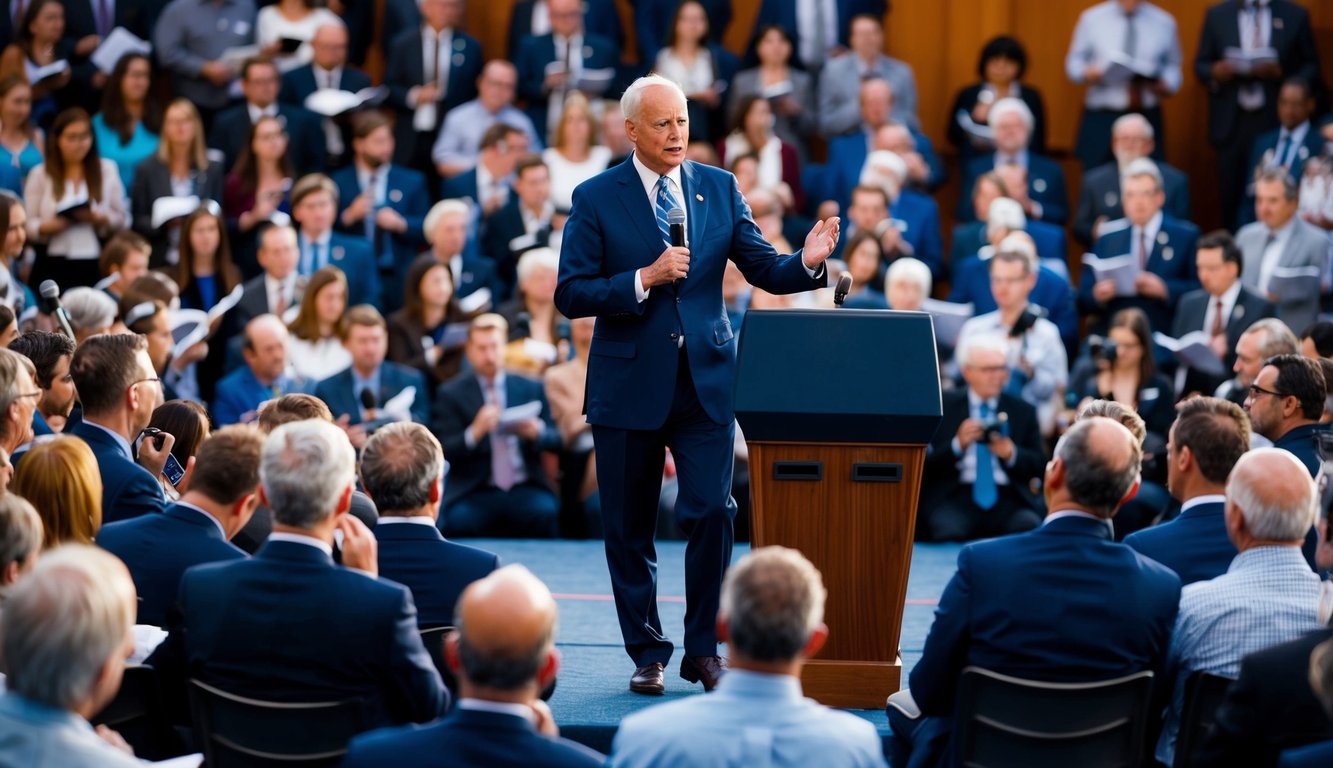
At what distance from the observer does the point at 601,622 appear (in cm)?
559

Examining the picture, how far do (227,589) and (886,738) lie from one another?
1697mm

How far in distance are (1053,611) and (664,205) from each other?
158 cm

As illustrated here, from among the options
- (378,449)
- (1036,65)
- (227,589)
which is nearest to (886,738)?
(378,449)

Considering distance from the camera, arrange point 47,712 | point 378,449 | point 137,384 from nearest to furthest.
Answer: point 47,712
point 378,449
point 137,384

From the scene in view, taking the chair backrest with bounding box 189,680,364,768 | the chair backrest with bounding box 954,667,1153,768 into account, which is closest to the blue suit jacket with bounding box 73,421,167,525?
the chair backrest with bounding box 189,680,364,768

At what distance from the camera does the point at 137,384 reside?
4.38 meters

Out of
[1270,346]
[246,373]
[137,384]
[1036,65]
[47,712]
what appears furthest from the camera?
[1036,65]

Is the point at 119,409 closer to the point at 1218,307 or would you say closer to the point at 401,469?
the point at 401,469

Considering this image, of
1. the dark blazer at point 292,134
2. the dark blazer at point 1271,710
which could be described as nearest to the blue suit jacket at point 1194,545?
the dark blazer at point 1271,710

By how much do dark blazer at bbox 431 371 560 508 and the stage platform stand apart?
0.34 meters

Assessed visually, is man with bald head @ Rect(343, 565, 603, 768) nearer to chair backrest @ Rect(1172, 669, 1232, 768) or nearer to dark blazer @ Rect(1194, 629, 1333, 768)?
dark blazer @ Rect(1194, 629, 1333, 768)

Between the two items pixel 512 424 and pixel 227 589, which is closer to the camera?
pixel 227 589

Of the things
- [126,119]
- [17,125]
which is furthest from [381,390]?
[17,125]

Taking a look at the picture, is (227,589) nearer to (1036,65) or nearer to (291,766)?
(291,766)
